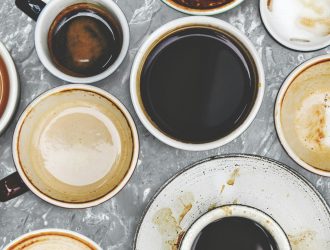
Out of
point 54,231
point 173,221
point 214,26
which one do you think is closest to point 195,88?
point 214,26

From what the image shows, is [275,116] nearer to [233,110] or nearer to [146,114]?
[233,110]

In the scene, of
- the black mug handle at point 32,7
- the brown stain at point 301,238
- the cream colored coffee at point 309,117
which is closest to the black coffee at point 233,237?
the brown stain at point 301,238

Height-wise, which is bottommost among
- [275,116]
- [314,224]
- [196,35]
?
[314,224]

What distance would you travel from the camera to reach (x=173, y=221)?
83 cm

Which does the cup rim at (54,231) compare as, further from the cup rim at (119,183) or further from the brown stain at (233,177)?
the brown stain at (233,177)

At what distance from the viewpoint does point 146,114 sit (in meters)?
0.81

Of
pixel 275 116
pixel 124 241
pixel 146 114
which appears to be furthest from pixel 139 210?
pixel 275 116

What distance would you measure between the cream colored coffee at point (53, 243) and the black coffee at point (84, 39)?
27 cm

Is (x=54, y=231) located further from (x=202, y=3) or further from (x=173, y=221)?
(x=202, y=3)

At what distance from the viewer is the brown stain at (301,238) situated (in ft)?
2.74

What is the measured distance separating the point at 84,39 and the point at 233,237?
0.41m

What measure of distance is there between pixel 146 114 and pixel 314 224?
1.06 feet

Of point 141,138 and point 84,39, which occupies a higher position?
point 84,39

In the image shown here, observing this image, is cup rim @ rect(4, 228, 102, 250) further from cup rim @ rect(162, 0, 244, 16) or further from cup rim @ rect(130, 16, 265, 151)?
cup rim @ rect(162, 0, 244, 16)
